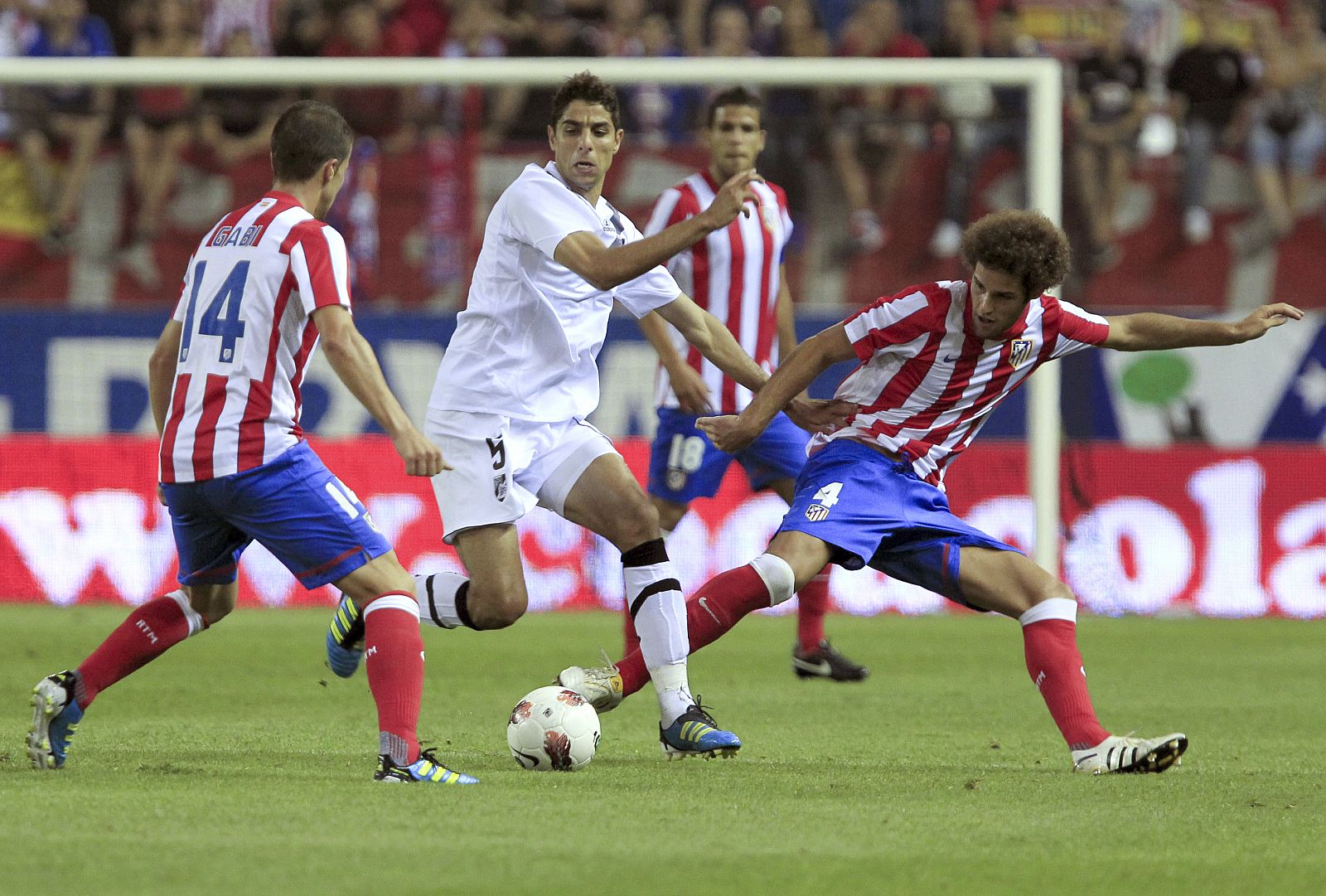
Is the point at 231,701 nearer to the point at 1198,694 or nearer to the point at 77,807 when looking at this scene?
the point at 77,807

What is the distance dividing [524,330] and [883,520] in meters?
1.35

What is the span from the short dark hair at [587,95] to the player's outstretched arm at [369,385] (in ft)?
4.44

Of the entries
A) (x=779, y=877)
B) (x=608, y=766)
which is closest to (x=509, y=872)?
(x=779, y=877)

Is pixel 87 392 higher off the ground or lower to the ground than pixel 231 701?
higher

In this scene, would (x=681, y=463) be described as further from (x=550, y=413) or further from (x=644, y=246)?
(x=644, y=246)

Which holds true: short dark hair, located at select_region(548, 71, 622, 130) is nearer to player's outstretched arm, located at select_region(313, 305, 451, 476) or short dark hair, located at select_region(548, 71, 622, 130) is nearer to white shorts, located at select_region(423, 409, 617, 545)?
white shorts, located at select_region(423, 409, 617, 545)

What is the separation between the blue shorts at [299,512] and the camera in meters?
5.22

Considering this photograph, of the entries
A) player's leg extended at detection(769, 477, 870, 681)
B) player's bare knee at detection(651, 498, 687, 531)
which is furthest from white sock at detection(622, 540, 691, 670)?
player's leg extended at detection(769, 477, 870, 681)

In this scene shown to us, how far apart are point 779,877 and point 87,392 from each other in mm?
9044

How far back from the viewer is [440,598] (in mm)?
6301

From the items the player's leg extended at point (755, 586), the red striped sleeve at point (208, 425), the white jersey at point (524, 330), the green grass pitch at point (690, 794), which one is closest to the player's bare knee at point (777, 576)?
the player's leg extended at point (755, 586)

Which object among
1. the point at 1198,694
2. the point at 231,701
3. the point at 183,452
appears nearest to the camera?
the point at 183,452

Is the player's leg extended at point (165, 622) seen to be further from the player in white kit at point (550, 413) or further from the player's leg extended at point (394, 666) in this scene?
the player in white kit at point (550, 413)

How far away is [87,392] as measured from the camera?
39.7ft
